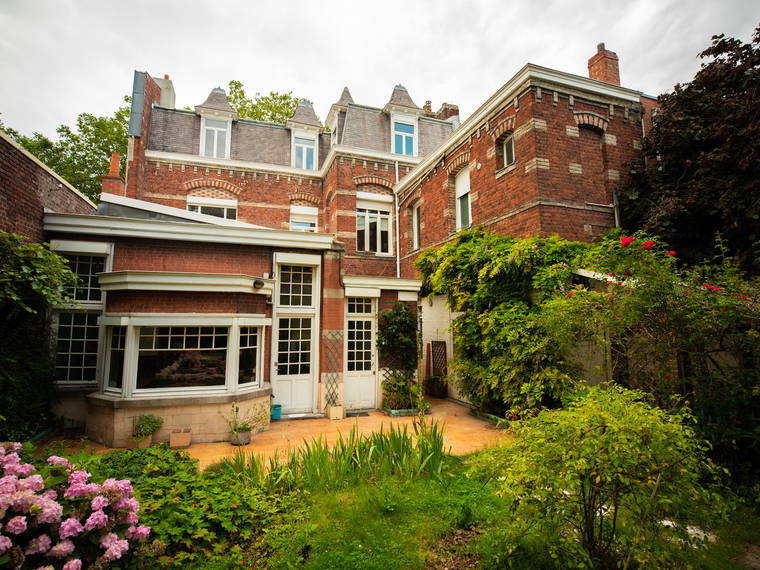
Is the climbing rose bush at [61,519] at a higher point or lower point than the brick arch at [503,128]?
lower

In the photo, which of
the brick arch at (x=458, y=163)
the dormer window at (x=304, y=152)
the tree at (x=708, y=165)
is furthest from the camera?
the dormer window at (x=304, y=152)

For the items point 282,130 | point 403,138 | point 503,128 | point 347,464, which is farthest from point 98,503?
point 282,130

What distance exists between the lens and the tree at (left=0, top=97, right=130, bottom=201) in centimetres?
1870

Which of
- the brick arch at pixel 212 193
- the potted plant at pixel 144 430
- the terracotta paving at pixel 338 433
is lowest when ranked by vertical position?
the terracotta paving at pixel 338 433

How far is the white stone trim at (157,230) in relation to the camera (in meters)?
7.02

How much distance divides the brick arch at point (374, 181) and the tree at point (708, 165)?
843 centimetres

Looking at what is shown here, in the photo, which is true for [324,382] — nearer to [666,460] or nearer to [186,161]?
[666,460]

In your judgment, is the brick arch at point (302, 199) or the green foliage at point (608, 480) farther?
the brick arch at point (302, 199)

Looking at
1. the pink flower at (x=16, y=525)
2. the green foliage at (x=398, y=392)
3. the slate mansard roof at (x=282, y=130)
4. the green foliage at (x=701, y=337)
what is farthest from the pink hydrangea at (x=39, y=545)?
the slate mansard roof at (x=282, y=130)

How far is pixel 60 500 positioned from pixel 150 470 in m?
1.50

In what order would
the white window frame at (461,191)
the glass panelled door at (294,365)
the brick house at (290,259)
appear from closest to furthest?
1. the brick house at (290,259)
2. the glass panelled door at (294,365)
3. the white window frame at (461,191)

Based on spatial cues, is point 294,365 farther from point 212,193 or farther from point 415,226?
point 212,193

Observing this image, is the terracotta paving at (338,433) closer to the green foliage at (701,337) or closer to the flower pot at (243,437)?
the flower pot at (243,437)

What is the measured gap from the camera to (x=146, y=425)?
19.9ft
